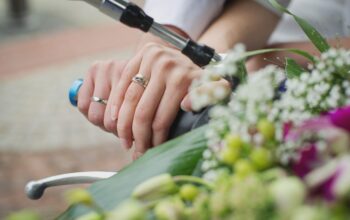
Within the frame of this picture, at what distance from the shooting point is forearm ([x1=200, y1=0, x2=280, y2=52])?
1581mm

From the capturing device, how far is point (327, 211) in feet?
1.52

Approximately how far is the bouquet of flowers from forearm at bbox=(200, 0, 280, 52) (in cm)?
85

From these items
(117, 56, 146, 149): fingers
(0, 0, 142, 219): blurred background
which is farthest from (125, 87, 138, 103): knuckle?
(0, 0, 142, 219): blurred background

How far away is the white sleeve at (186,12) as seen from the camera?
158cm

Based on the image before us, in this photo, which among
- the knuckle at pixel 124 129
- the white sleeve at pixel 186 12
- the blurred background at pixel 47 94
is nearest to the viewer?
the knuckle at pixel 124 129

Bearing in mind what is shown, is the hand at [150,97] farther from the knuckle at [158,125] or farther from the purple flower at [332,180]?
the purple flower at [332,180]

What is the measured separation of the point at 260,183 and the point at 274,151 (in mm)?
74

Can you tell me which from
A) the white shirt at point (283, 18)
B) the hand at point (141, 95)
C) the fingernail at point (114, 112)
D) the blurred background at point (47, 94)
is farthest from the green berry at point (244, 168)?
the blurred background at point (47, 94)

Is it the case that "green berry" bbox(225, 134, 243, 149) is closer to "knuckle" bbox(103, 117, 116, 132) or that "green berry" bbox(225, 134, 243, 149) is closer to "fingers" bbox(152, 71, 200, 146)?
"fingers" bbox(152, 71, 200, 146)

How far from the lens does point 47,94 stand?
5.60 meters

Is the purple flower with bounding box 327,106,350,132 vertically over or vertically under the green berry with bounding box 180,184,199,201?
over

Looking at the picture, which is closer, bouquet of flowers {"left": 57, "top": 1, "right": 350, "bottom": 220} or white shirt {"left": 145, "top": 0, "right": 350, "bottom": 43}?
bouquet of flowers {"left": 57, "top": 1, "right": 350, "bottom": 220}

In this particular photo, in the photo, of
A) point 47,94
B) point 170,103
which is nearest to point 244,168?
point 170,103

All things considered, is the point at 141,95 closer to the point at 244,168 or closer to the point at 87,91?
the point at 87,91
